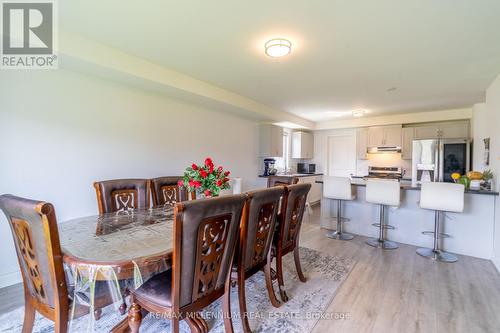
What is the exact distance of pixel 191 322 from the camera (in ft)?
4.67

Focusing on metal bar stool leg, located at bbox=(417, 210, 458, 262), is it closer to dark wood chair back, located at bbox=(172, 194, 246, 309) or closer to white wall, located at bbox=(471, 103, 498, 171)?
white wall, located at bbox=(471, 103, 498, 171)

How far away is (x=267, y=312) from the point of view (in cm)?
195

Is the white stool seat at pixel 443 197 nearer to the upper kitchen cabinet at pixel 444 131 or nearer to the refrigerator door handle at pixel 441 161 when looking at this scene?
the refrigerator door handle at pixel 441 161

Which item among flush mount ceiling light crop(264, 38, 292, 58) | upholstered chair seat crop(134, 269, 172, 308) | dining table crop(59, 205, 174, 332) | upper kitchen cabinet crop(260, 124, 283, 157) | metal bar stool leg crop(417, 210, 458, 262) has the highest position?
flush mount ceiling light crop(264, 38, 292, 58)

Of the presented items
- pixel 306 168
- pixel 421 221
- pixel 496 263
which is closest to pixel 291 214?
pixel 421 221

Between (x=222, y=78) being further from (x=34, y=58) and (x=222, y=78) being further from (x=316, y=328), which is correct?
(x=316, y=328)

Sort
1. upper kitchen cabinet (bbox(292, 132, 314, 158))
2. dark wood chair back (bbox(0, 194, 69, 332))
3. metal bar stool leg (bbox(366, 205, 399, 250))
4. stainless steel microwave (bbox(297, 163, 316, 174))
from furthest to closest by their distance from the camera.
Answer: stainless steel microwave (bbox(297, 163, 316, 174))
upper kitchen cabinet (bbox(292, 132, 314, 158))
metal bar stool leg (bbox(366, 205, 399, 250))
dark wood chair back (bbox(0, 194, 69, 332))

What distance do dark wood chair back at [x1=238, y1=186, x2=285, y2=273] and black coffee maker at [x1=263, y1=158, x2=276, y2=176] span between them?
144 inches

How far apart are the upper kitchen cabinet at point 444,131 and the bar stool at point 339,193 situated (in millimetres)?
2932

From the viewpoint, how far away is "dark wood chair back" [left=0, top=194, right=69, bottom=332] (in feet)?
3.65

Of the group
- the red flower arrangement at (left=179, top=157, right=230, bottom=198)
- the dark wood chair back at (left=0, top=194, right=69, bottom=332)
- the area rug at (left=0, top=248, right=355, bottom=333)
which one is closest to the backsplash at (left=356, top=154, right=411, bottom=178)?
the area rug at (left=0, top=248, right=355, bottom=333)

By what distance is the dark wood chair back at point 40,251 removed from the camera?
3.65 feet

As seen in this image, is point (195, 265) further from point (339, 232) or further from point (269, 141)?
point (269, 141)

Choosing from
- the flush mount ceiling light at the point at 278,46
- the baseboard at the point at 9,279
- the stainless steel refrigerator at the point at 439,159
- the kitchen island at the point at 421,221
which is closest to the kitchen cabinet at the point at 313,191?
the kitchen island at the point at 421,221
